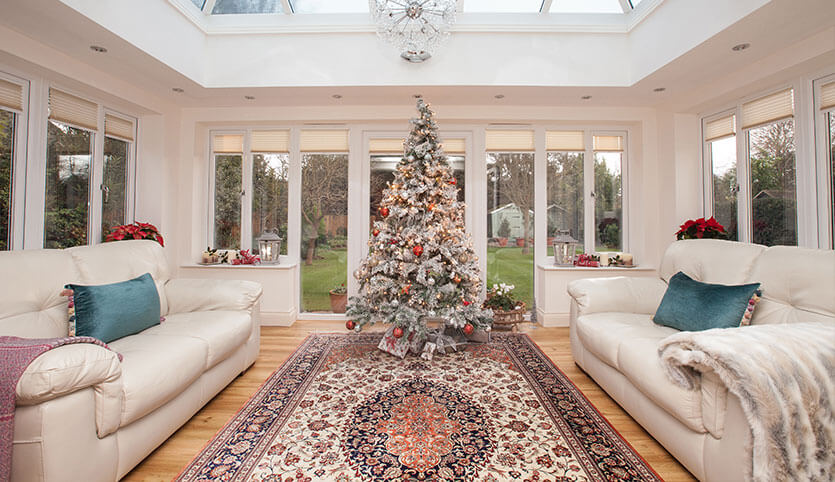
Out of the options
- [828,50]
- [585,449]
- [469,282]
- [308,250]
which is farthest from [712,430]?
[308,250]

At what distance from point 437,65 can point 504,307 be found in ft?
8.48

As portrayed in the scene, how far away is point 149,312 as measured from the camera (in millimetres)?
2264

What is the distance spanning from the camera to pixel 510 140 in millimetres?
4430

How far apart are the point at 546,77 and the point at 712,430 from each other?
3112mm

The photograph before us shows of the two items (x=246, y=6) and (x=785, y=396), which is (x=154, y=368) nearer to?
(x=785, y=396)

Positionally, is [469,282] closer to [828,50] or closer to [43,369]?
[43,369]

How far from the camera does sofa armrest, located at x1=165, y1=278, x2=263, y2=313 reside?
2.70m

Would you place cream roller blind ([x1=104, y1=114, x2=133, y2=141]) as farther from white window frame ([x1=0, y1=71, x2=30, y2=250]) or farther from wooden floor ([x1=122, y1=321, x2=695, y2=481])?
wooden floor ([x1=122, y1=321, x2=695, y2=481])

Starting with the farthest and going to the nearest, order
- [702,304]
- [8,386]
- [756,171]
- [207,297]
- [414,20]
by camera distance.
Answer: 1. [756,171]
2. [414,20]
3. [207,297]
4. [702,304]
5. [8,386]

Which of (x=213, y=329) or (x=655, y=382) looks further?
(x=213, y=329)

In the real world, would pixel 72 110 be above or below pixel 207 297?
above

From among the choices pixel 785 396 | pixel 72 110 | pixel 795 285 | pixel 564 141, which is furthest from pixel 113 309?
pixel 564 141

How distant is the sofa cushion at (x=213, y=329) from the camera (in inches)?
85.0

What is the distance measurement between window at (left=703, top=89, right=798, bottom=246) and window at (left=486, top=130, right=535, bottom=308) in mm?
1838
